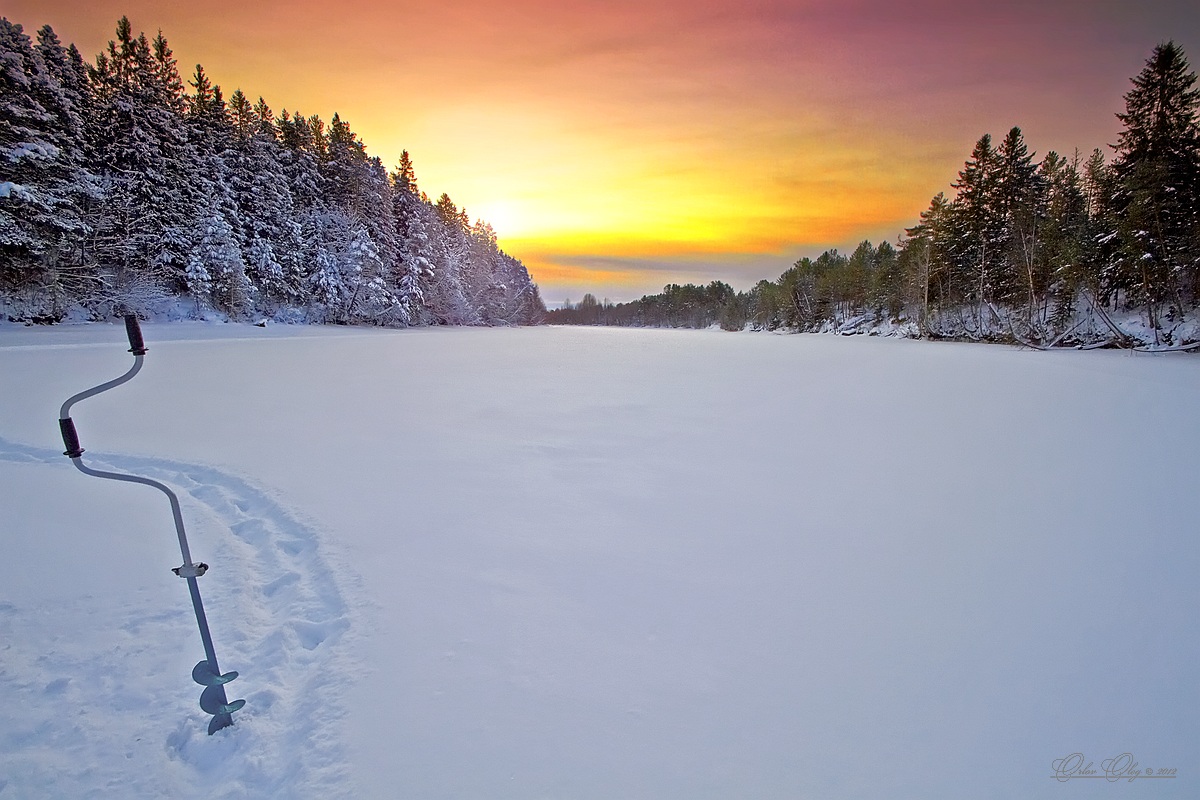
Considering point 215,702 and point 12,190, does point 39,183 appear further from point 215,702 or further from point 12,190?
point 215,702

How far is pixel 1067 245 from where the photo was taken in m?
25.6

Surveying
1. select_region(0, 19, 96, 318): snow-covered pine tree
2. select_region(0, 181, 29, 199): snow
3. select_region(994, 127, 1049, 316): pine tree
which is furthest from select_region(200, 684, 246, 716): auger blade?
select_region(994, 127, 1049, 316): pine tree

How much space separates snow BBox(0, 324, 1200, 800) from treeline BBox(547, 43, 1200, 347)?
22.6 meters

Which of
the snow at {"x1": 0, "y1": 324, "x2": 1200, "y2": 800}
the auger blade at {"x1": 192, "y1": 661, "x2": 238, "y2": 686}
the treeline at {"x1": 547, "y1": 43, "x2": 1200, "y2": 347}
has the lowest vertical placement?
the snow at {"x1": 0, "y1": 324, "x2": 1200, "y2": 800}

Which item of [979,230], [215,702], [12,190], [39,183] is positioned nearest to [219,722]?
[215,702]

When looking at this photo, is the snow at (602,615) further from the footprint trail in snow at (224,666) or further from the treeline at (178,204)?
the treeline at (178,204)

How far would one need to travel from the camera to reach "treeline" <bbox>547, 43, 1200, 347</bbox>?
2064cm

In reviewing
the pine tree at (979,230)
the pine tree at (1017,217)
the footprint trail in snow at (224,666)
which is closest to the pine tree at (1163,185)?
the pine tree at (1017,217)

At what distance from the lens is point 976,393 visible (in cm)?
1024

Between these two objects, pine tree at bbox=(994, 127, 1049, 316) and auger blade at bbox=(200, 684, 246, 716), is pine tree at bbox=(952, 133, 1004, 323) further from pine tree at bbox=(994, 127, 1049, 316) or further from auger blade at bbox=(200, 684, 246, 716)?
auger blade at bbox=(200, 684, 246, 716)

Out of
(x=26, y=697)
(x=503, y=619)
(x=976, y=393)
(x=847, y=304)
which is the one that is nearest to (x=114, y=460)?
(x=26, y=697)

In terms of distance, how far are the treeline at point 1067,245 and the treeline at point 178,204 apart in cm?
4196

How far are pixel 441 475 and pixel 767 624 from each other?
139 inches

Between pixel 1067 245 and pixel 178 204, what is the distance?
47.4 metres
